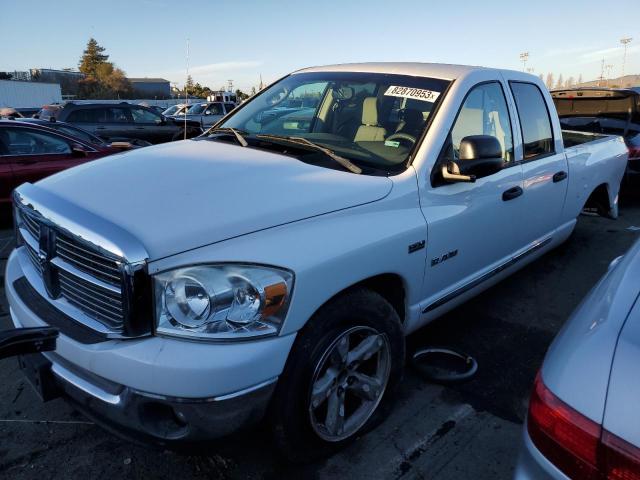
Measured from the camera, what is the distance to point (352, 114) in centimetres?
316

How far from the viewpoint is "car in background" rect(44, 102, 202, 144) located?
11.6 m

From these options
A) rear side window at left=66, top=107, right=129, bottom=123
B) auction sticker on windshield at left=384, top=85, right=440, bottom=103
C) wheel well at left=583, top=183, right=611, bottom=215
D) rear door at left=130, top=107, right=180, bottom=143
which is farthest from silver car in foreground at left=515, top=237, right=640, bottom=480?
rear side window at left=66, top=107, right=129, bottom=123

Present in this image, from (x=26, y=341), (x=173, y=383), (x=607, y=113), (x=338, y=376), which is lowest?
(x=338, y=376)

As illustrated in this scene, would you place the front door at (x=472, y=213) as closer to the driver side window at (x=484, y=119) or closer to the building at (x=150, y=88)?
the driver side window at (x=484, y=119)

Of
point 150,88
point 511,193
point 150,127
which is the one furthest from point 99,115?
point 150,88

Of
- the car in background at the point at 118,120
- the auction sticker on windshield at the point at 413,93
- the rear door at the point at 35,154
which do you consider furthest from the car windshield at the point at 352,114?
the car in background at the point at 118,120

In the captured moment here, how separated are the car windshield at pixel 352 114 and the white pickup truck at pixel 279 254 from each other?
0.02 metres

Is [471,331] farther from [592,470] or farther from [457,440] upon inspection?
[592,470]

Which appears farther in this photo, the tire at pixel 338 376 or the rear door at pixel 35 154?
the rear door at pixel 35 154

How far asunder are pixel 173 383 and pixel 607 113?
7.97 meters

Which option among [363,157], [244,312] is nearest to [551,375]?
[244,312]

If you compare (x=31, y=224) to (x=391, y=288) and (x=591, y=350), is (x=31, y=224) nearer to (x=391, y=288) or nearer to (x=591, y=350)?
(x=391, y=288)

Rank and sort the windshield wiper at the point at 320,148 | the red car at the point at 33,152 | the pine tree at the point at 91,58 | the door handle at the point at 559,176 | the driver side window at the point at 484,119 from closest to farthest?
the windshield wiper at the point at 320,148 → the driver side window at the point at 484,119 → the door handle at the point at 559,176 → the red car at the point at 33,152 → the pine tree at the point at 91,58

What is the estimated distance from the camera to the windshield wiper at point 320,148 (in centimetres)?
259
